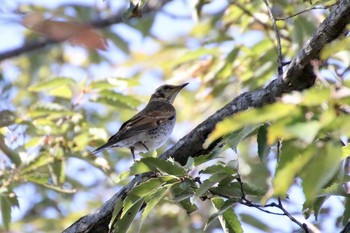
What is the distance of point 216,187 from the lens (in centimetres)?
335

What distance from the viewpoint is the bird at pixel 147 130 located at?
6.35 metres

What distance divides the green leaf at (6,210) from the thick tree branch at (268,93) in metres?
0.80

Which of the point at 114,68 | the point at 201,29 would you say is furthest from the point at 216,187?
the point at 114,68

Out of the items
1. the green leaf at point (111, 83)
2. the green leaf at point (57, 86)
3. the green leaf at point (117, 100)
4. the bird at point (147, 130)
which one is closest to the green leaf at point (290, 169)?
the green leaf at point (111, 83)

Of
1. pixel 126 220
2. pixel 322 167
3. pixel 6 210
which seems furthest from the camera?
pixel 6 210

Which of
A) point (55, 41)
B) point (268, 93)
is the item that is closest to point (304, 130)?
point (55, 41)

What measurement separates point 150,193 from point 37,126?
2496mm

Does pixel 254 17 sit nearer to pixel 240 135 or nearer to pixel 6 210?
pixel 6 210

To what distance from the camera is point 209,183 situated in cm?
310

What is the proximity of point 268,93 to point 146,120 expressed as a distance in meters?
3.48

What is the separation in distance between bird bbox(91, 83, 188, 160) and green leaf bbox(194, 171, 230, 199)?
8.92ft

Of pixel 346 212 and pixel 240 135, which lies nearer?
pixel 240 135

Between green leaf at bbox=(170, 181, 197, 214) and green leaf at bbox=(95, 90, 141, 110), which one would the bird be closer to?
green leaf at bbox=(95, 90, 141, 110)

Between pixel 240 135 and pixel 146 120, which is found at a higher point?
pixel 240 135
